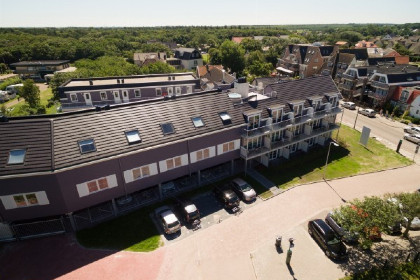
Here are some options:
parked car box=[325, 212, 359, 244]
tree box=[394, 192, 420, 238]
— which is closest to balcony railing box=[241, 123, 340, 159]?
parked car box=[325, 212, 359, 244]

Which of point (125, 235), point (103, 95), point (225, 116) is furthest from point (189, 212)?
point (103, 95)

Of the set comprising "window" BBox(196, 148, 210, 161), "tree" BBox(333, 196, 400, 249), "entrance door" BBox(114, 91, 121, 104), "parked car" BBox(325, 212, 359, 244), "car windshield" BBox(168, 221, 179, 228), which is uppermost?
"entrance door" BBox(114, 91, 121, 104)

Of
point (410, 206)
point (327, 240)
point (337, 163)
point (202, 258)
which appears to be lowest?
point (337, 163)

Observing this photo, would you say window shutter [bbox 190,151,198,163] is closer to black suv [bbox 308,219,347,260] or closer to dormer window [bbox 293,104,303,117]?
black suv [bbox 308,219,347,260]

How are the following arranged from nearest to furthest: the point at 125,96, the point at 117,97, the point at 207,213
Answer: the point at 207,213, the point at 117,97, the point at 125,96

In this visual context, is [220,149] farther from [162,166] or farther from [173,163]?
[162,166]

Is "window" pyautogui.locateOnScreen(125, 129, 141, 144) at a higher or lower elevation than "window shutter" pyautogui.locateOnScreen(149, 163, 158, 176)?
higher

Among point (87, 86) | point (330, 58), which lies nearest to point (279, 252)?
point (87, 86)
